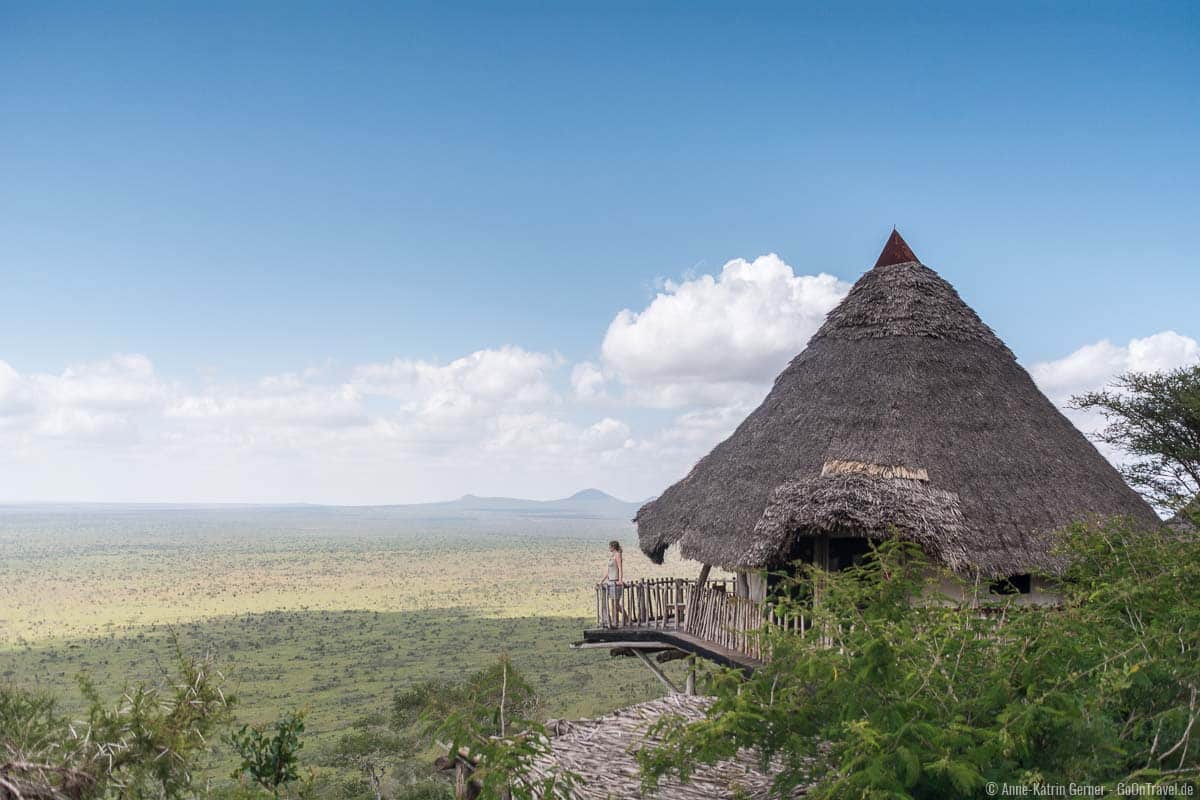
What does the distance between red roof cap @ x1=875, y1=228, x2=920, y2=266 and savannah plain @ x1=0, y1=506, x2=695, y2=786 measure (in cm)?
878

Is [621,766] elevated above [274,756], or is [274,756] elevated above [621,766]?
[621,766]

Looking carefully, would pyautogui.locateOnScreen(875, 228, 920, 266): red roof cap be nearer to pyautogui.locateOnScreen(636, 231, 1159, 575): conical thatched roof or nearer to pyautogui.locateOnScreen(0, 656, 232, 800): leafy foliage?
pyautogui.locateOnScreen(636, 231, 1159, 575): conical thatched roof

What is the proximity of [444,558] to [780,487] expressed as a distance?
78045 millimetres

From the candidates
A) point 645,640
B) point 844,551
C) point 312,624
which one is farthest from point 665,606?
point 312,624

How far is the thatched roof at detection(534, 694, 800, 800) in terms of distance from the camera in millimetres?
4859

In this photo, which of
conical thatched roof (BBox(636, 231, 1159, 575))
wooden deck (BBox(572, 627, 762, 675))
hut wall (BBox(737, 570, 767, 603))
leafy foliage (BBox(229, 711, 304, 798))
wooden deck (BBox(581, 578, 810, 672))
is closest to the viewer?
leafy foliage (BBox(229, 711, 304, 798))

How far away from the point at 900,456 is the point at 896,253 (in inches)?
191

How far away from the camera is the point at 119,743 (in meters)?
4.70

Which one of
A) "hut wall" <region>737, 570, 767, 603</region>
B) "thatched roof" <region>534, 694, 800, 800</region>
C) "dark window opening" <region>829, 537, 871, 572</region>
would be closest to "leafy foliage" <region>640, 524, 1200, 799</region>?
"thatched roof" <region>534, 694, 800, 800</region>

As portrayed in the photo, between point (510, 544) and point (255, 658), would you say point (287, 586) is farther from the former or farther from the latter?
point (510, 544)

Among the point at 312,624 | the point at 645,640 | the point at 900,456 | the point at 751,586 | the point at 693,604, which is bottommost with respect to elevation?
the point at 312,624

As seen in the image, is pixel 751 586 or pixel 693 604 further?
pixel 751 586

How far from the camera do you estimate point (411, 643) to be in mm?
38000

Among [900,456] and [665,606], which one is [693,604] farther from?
[900,456]
